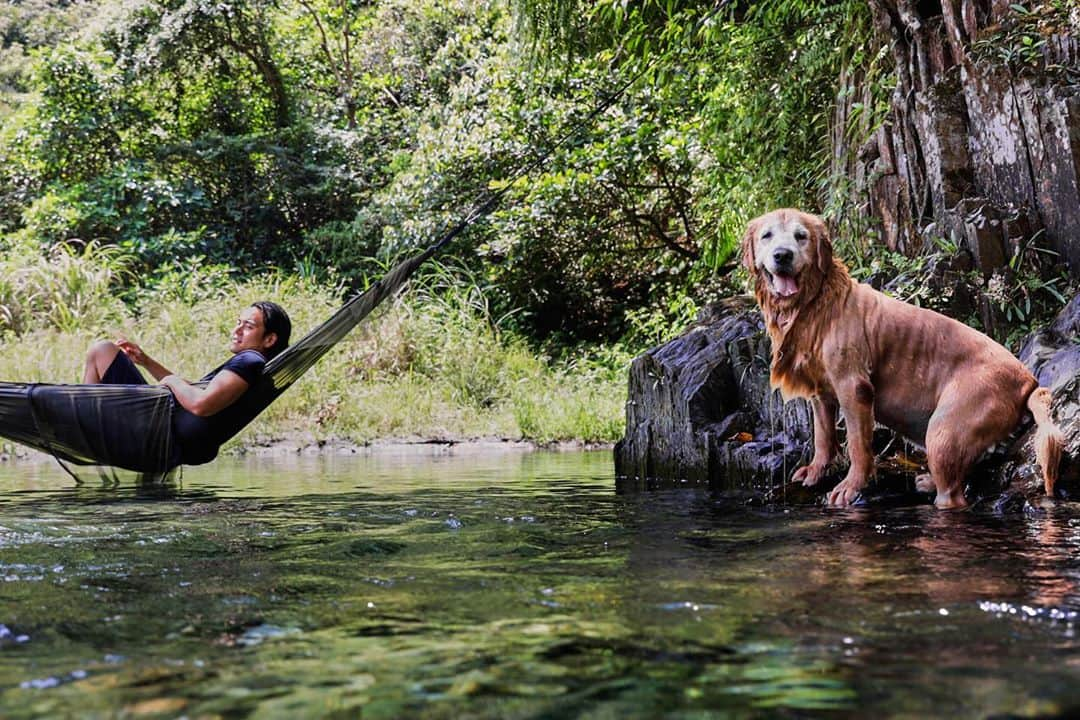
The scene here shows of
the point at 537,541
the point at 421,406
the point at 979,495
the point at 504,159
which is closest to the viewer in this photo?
the point at 537,541

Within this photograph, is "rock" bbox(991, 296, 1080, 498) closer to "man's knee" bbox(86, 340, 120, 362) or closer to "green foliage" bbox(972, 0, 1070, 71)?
"green foliage" bbox(972, 0, 1070, 71)

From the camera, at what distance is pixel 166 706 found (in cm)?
152

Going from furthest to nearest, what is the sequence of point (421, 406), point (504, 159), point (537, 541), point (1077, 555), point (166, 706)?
point (504, 159) < point (421, 406) < point (537, 541) < point (1077, 555) < point (166, 706)

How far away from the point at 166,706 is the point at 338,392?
29.4ft

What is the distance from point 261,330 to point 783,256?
8.89 ft

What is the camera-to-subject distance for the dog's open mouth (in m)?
4.25

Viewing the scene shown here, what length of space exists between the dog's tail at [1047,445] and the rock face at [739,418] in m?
0.27

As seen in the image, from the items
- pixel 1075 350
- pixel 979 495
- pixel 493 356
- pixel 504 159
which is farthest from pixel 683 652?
pixel 504 159

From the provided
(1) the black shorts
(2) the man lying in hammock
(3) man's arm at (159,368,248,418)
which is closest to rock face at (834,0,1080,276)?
(2) the man lying in hammock

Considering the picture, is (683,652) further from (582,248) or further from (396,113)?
(396,113)

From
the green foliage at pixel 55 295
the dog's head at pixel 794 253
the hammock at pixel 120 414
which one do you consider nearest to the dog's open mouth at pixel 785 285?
the dog's head at pixel 794 253

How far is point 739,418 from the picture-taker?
5484mm

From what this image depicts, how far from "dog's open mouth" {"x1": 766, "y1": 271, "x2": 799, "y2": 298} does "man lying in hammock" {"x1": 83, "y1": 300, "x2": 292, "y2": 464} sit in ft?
7.99

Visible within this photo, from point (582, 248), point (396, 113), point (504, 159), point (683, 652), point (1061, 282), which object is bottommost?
point (683, 652)
